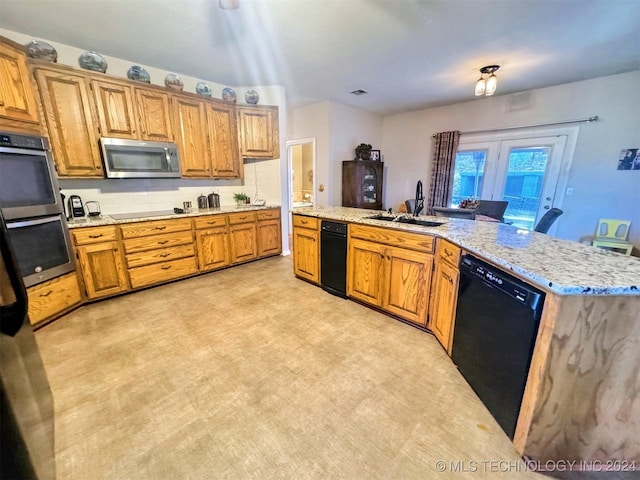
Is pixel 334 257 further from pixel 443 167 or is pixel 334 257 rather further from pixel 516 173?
pixel 516 173

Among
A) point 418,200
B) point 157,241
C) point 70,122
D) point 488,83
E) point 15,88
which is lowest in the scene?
point 157,241

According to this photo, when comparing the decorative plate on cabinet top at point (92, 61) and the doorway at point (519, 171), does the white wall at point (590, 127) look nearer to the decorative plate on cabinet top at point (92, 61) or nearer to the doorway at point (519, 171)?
the doorway at point (519, 171)

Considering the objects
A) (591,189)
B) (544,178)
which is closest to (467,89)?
(544,178)

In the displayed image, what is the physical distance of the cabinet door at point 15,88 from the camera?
2.00 m

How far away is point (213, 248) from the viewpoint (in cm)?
359

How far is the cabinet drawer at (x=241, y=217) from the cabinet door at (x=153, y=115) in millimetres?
1224

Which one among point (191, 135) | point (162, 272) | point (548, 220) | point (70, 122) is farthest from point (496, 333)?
point (70, 122)

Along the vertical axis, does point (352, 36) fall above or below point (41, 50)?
above

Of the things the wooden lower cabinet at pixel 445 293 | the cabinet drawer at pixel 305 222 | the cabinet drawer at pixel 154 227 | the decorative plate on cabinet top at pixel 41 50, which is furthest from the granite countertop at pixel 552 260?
the decorative plate on cabinet top at pixel 41 50

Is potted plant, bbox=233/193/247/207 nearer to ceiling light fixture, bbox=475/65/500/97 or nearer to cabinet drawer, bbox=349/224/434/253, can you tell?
cabinet drawer, bbox=349/224/434/253

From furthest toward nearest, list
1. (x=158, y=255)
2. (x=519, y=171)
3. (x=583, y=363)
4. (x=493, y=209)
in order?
(x=519, y=171)
(x=493, y=209)
(x=158, y=255)
(x=583, y=363)

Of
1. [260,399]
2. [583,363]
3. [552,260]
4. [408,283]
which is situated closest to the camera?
[583,363]

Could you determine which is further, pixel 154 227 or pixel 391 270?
pixel 154 227

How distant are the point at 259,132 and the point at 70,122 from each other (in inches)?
85.2
